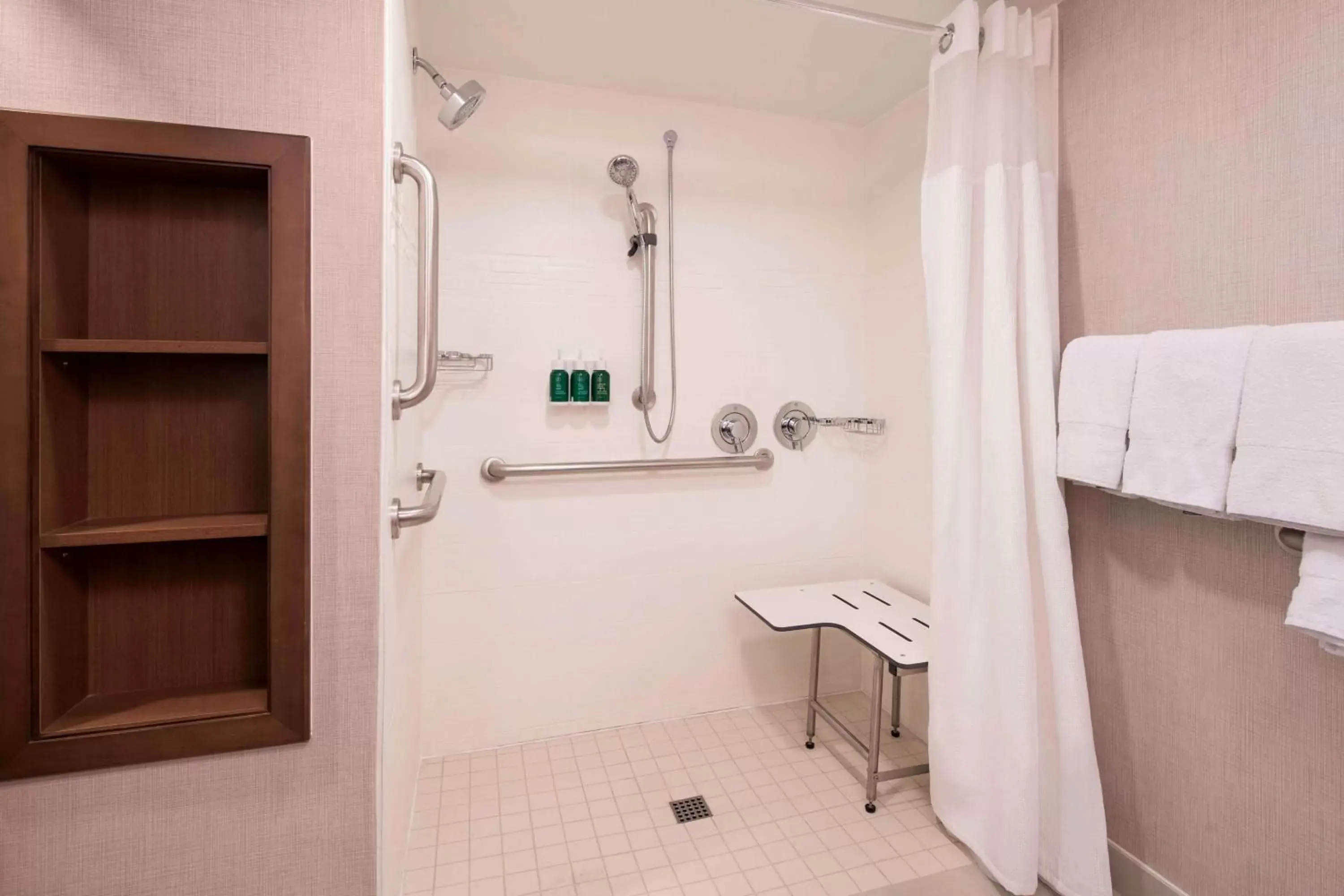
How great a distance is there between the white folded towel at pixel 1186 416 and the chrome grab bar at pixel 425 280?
145 cm

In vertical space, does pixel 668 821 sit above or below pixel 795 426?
below

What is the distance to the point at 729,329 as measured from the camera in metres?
2.21

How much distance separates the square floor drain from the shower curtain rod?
6.94 feet

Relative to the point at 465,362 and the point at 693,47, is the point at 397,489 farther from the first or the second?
the point at 693,47

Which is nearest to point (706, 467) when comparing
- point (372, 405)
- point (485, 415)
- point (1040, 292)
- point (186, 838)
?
point (485, 415)

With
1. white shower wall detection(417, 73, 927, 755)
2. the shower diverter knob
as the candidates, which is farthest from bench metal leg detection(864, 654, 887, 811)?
the shower diverter knob

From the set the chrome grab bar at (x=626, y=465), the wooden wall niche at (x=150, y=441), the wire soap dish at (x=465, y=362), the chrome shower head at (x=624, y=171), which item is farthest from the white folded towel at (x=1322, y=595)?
the wire soap dish at (x=465, y=362)

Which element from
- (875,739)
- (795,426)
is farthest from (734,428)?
(875,739)

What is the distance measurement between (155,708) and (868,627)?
1.68 metres

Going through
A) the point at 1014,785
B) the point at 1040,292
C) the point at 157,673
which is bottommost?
the point at 1014,785

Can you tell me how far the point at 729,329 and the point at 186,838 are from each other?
193 cm

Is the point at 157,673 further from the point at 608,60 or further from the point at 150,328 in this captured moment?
the point at 608,60

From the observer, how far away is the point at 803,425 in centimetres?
230

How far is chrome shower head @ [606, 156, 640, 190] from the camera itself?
1.90 meters
